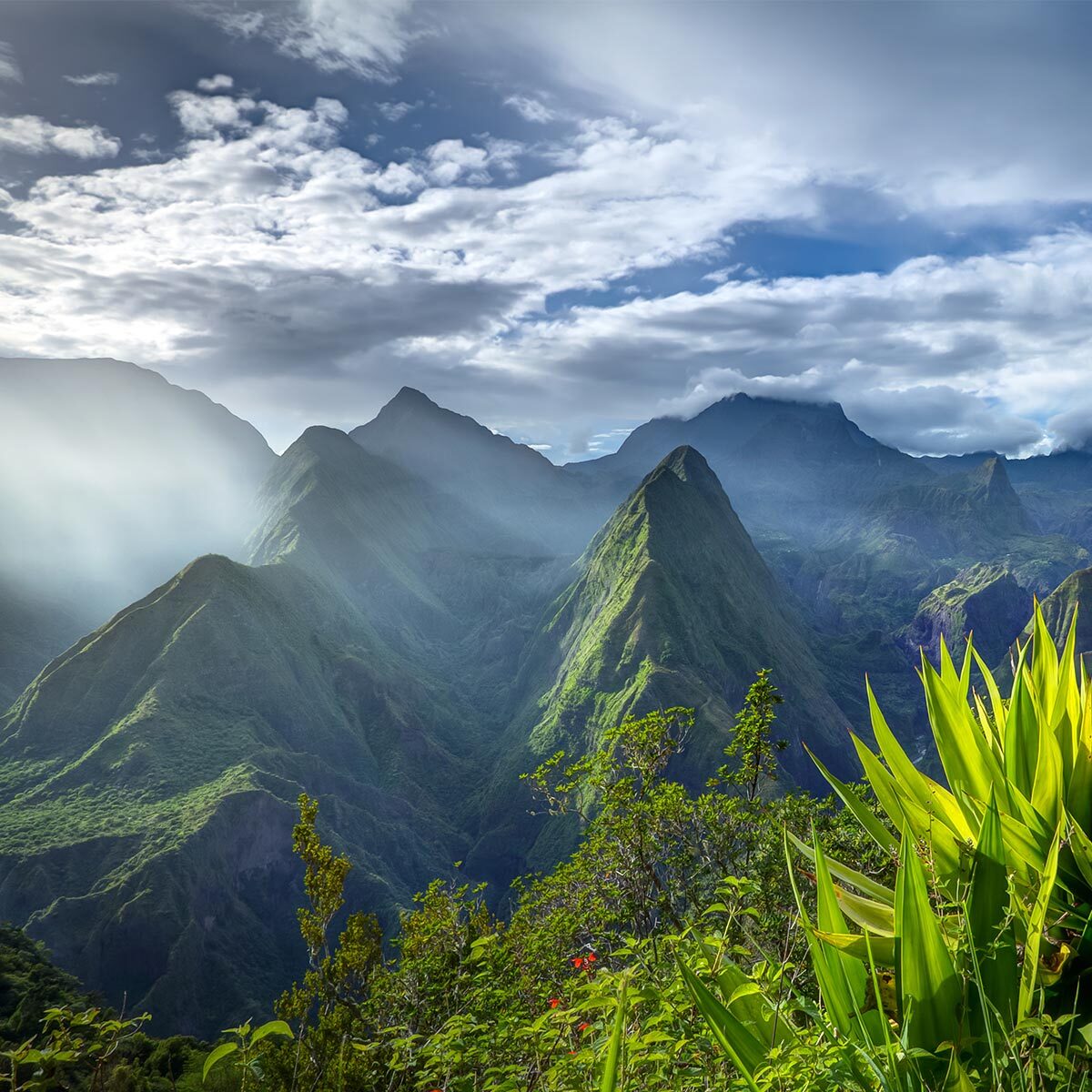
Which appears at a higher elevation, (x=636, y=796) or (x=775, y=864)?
(x=636, y=796)

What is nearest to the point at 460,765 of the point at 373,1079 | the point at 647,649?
the point at 647,649

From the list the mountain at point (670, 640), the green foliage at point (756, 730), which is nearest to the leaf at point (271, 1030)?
the green foliage at point (756, 730)

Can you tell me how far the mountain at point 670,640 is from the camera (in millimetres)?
123750

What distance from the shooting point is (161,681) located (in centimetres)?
9594

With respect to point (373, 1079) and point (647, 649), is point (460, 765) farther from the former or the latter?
point (373, 1079)

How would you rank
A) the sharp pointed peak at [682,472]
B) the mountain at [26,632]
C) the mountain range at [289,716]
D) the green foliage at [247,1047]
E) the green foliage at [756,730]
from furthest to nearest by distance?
the sharp pointed peak at [682,472] < the mountain at [26,632] < the mountain range at [289,716] < the green foliage at [756,730] < the green foliage at [247,1047]

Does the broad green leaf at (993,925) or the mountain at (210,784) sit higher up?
the broad green leaf at (993,925)

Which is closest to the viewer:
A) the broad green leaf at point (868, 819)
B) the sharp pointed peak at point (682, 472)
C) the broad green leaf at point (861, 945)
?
the broad green leaf at point (861, 945)

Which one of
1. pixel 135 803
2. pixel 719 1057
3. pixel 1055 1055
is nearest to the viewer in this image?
pixel 1055 1055

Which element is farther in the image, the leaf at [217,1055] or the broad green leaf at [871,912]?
the broad green leaf at [871,912]

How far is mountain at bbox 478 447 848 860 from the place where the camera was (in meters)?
124

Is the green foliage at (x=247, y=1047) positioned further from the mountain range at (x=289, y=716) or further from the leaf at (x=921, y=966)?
the mountain range at (x=289, y=716)

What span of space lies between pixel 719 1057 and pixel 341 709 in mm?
131053

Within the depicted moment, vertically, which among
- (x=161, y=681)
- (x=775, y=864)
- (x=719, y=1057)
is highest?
(x=719, y=1057)
